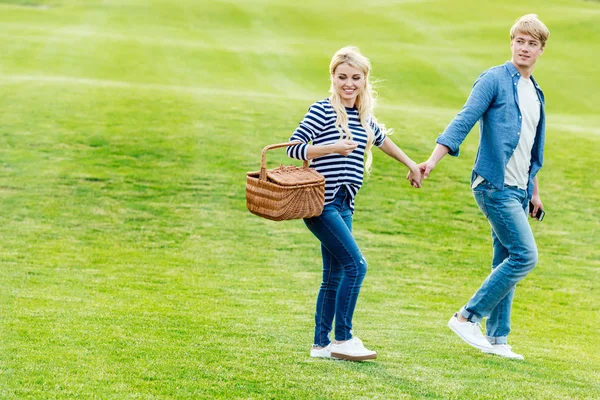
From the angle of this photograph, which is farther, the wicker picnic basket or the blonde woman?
the blonde woman

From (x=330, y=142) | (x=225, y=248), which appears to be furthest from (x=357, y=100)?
(x=225, y=248)

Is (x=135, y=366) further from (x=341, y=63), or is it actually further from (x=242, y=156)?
(x=242, y=156)

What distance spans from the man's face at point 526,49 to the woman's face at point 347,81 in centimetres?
126

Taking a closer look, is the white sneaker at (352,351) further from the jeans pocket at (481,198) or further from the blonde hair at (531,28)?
the blonde hair at (531,28)

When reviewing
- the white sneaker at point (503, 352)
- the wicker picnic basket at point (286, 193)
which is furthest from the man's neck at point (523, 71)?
the white sneaker at point (503, 352)

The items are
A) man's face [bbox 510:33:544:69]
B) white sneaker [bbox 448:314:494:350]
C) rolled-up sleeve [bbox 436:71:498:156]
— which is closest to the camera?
rolled-up sleeve [bbox 436:71:498:156]

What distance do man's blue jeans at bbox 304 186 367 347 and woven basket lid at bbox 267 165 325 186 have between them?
0.90ft

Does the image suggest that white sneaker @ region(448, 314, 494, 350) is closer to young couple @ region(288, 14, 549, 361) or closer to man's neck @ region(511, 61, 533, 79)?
young couple @ region(288, 14, 549, 361)

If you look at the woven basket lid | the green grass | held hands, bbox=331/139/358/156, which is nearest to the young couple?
held hands, bbox=331/139/358/156

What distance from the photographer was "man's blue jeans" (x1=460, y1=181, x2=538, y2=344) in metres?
6.43

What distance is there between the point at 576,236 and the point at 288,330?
6.82 metres

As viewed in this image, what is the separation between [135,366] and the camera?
586cm

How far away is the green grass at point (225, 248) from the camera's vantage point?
235 inches

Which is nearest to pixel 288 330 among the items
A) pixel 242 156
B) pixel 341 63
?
pixel 341 63
